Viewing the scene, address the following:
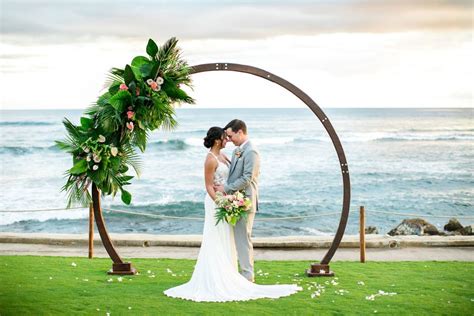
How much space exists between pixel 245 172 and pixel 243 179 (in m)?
0.09

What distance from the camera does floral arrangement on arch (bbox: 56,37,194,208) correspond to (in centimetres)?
921

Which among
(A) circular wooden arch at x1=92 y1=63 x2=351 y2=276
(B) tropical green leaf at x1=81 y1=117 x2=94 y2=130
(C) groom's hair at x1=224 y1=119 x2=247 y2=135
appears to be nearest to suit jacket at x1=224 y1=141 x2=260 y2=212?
(C) groom's hair at x1=224 y1=119 x2=247 y2=135

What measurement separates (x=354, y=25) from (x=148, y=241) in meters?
29.8

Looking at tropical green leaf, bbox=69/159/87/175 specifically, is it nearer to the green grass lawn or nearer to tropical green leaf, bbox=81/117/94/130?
tropical green leaf, bbox=81/117/94/130

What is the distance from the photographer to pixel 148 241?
12.2 meters

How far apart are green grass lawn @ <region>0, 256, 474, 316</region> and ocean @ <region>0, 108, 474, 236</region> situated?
1236 centimetres

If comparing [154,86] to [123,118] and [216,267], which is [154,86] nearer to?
[123,118]

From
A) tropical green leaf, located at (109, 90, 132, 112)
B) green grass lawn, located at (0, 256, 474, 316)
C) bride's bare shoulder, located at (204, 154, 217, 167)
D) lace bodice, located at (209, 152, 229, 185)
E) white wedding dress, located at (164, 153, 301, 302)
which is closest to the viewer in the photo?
green grass lawn, located at (0, 256, 474, 316)

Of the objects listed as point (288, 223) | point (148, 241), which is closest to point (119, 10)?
point (288, 223)

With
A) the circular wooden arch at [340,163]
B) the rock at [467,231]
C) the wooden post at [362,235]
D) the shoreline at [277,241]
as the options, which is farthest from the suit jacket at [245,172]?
the rock at [467,231]

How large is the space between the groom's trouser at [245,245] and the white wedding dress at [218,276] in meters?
0.25

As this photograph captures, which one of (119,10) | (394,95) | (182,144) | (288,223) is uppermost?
(119,10)

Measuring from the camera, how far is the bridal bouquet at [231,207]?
8.66m

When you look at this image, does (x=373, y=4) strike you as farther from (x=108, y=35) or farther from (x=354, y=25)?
(x=108, y=35)
